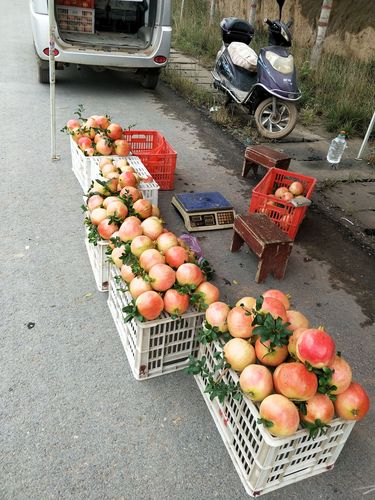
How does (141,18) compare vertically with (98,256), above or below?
above

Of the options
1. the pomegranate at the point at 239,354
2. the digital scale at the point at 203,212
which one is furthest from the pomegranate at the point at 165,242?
the digital scale at the point at 203,212

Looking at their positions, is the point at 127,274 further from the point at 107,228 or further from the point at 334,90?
the point at 334,90

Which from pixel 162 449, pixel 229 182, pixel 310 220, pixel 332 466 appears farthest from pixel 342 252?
pixel 162 449

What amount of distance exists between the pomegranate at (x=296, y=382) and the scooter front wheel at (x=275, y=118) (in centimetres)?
537

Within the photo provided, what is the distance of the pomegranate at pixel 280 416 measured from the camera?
1.84 metres

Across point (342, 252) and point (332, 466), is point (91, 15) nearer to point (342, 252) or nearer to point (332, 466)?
point (342, 252)

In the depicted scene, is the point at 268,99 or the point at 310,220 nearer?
the point at 310,220

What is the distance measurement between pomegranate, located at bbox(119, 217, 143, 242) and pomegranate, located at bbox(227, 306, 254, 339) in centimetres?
95

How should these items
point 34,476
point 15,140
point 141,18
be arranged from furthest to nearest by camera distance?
point 141,18, point 15,140, point 34,476

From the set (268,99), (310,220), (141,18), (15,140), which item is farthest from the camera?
(141,18)

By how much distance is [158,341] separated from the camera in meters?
2.57

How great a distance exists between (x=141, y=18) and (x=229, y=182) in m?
5.73

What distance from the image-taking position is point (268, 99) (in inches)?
260

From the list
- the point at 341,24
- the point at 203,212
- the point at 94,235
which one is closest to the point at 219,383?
the point at 94,235
